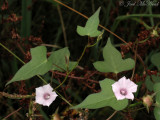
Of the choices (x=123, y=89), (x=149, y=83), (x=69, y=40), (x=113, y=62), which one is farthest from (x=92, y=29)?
(x=69, y=40)

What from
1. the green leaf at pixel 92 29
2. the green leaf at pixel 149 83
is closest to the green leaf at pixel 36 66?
the green leaf at pixel 92 29

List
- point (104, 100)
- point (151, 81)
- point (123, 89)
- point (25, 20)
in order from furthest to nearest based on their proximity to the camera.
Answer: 1. point (25, 20)
2. point (151, 81)
3. point (123, 89)
4. point (104, 100)

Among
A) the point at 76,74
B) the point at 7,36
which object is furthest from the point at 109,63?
the point at 7,36

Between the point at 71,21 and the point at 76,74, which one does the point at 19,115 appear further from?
the point at 71,21

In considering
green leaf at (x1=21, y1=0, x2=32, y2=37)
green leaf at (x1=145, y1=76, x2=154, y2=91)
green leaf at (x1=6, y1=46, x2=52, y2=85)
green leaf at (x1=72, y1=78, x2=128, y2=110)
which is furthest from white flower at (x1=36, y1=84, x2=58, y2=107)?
green leaf at (x1=21, y1=0, x2=32, y2=37)

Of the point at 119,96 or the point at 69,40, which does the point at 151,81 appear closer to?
the point at 119,96

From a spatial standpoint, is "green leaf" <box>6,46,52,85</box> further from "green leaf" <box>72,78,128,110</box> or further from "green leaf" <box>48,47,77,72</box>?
"green leaf" <box>72,78,128,110</box>
